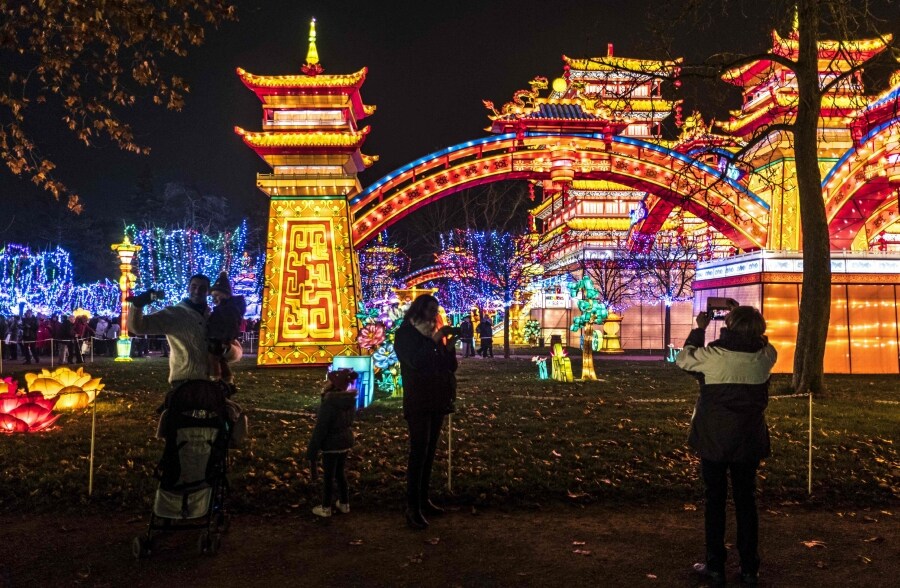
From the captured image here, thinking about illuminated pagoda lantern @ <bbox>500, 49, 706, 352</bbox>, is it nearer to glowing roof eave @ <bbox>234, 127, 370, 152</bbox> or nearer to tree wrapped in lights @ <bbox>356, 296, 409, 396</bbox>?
glowing roof eave @ <bbox>234, 127, 370, 152</bbox>

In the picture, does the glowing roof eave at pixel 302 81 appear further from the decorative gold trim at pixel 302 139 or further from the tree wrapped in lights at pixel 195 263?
the tree wrapped in lights at pixel 195 263

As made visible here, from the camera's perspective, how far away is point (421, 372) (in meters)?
5.66

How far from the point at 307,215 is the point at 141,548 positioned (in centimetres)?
1531

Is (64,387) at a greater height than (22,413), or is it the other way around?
(64,387)

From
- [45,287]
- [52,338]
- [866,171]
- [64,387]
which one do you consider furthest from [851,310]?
[45,287]

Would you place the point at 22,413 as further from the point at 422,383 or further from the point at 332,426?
the point at 422,383

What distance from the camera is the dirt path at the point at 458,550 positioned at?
4.70 meters

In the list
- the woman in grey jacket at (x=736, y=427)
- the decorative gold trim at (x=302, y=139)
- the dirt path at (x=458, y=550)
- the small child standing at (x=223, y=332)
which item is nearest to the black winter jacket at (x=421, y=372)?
the dirt path at (x=458, y=550)

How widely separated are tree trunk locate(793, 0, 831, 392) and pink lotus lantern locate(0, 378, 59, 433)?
12014 mm

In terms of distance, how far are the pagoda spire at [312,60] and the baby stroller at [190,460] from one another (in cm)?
1636

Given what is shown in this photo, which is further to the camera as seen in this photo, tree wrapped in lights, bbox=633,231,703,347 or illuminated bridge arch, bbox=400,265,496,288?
illuminated bridge arch, bbox=400,265,496,288

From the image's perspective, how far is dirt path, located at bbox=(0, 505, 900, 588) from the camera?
4703 millimetres

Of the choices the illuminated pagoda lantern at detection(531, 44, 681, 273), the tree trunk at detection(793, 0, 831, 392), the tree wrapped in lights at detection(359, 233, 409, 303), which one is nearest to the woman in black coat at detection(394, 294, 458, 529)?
the tree trunk at detection(793, 0, 831, 392)

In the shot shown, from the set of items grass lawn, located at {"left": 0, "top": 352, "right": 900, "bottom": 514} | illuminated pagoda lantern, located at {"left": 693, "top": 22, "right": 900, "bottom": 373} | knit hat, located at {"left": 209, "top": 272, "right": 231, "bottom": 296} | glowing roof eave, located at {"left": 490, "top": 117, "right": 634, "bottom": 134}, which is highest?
glowing roof eave, located at {"left": 490, "top": 117, "right": 634, "bottom": 134}
